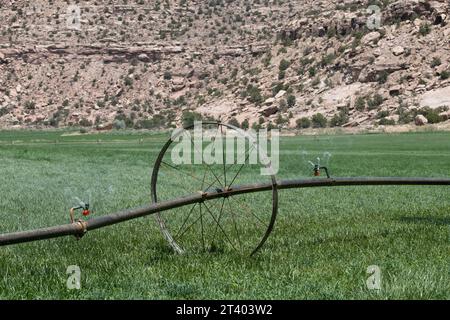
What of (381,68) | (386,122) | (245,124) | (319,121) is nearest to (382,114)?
(386,122)

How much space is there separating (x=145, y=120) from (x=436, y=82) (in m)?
39.1

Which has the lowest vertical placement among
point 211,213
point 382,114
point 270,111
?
point 211,213

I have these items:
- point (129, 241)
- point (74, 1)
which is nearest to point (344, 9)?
point (74, 1)

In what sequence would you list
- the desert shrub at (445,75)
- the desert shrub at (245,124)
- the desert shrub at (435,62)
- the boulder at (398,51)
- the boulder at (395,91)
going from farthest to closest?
the boulder at (398,51) → the desert shrub at (245,124) → the desert shrub at (435,62) → the boulder at (395,91) → the desert shrub at (445,75)

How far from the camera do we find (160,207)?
24.4ft

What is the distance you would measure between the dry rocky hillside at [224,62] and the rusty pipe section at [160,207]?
6048 cm

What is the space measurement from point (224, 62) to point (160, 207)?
3807 inches

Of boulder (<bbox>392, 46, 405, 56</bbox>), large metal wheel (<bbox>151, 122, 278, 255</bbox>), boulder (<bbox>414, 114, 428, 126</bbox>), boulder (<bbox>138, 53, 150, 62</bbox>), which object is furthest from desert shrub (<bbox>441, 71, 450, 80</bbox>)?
large metal wheel (<bbox>151, 122, 278, 255</bbox>)

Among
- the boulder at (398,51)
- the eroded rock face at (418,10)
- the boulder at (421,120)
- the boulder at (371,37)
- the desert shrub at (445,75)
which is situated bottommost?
the boulder at (421,120)

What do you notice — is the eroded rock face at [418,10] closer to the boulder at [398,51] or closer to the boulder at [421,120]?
the boulder at [398,51]

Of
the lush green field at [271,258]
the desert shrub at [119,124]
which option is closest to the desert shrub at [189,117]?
the desert shrub at [119,124]

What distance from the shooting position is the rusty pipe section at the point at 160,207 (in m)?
6.38

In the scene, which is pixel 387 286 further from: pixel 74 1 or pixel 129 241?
pixel 74 1

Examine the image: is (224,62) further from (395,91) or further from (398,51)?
(395,91)
